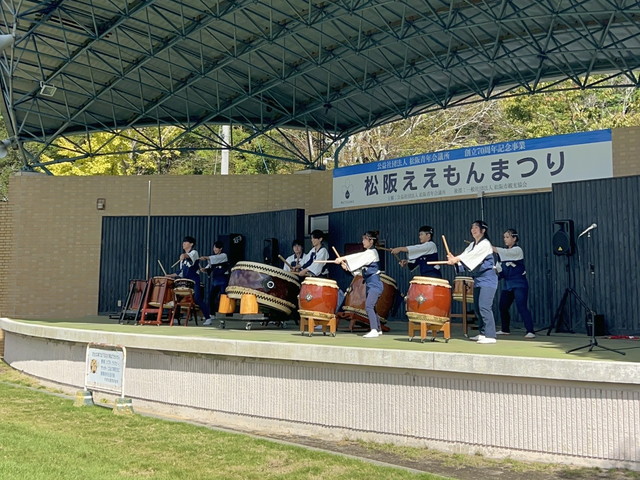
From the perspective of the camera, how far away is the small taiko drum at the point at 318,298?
1137cm

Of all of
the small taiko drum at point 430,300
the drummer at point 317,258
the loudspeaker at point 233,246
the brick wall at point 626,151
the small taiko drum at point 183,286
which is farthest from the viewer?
the loudspeaker at point 233,246

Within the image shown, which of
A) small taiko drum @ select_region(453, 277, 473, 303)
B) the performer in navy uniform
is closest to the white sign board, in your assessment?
the performer in navy uniform

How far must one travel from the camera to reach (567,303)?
12445mm

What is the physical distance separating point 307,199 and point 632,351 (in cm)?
1167

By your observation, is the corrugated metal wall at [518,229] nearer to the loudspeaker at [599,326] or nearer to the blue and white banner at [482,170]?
the loudspeaker at [599,326]

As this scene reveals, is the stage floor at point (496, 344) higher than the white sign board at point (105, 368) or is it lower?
higher

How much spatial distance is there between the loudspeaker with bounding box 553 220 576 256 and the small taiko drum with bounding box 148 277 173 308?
23.1 ft

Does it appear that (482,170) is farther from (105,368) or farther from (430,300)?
(105,368)

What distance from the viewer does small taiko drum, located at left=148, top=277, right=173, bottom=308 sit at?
1480 cm

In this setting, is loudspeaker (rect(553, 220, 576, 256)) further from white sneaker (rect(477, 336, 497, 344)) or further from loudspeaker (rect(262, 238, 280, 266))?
loudspeaker (rect(262, 238, 280, 266))

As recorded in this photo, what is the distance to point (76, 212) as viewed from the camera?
20.5 m

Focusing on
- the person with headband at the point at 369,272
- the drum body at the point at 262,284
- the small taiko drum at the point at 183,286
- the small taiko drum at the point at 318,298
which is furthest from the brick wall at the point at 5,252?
the person with headband at the point at 369,272

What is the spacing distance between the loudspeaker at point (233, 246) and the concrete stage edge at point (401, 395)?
26.4 ft

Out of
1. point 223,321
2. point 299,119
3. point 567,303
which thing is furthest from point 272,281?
point 299,119
